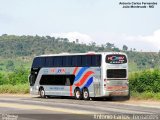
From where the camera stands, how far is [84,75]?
36.2 m

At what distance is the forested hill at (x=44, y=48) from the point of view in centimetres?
14900

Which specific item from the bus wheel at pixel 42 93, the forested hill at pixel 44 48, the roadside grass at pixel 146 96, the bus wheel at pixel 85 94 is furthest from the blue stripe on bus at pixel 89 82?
the forested hill at pixel 44 48

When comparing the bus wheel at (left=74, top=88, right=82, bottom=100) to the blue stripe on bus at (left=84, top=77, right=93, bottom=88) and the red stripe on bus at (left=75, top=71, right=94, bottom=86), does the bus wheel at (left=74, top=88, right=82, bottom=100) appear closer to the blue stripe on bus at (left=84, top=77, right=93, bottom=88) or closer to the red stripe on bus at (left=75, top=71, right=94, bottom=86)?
the red stripe on bus at (left=75, top=71, right=94, bottom=86)

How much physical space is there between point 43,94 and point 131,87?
24.6 feet

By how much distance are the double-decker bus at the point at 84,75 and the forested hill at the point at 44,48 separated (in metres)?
97.8

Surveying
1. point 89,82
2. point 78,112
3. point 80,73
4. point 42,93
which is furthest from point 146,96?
point 78,112

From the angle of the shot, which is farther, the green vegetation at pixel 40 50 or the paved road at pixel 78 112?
the green vegetation at pixel 40 50

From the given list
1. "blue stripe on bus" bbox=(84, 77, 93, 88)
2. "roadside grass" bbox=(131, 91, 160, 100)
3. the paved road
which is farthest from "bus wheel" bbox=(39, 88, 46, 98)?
the paved road

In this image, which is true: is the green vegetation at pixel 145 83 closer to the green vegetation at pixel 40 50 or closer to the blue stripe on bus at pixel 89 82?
the blue stripe on bus at pixel 89 82

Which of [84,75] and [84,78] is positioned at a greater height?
[84,75]

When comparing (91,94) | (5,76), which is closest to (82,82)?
(91,94)

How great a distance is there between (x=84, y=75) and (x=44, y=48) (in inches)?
4821

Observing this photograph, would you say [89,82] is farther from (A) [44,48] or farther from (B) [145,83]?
(A) [44,48]

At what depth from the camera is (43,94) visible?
136ft
